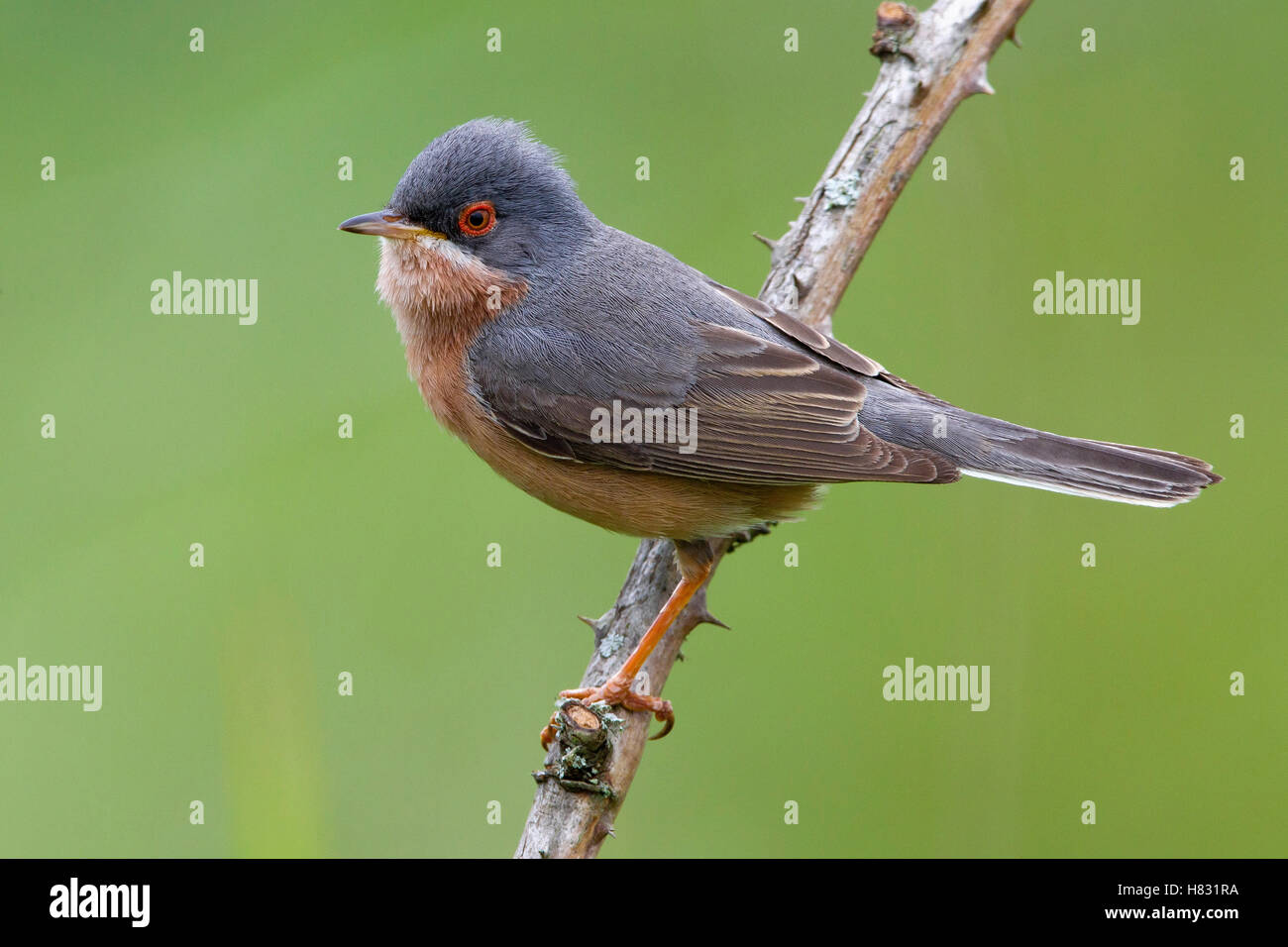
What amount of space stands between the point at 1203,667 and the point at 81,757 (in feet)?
17.5

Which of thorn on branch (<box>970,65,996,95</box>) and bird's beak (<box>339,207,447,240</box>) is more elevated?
thorn on branch (<box>970,65,996,95</box>)

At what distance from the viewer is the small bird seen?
4969 mm

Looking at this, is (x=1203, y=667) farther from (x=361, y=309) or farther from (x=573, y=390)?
(x=361, y=309)

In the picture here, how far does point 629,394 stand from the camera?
4996mm

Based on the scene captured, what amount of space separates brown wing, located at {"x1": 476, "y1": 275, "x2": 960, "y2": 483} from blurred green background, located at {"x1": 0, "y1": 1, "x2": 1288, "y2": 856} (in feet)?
3.55

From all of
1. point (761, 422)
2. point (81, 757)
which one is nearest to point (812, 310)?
point (761, 422)

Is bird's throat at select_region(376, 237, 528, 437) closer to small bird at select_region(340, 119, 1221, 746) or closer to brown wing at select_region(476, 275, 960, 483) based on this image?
small bird at select_region(340, 119, 1221, 746)

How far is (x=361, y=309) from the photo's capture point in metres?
6.58

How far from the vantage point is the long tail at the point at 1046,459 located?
496 cm

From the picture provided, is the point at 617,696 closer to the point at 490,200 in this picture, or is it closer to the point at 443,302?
the point at 443,302

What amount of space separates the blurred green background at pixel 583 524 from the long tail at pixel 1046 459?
0.99m

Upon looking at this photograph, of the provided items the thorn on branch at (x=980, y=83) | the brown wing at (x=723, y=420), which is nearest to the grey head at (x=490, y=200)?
the brown wing at (x=723, y=420)

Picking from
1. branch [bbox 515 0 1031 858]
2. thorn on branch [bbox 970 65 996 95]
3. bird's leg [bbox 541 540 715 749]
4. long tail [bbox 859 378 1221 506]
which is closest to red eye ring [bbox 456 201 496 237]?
branch [bbox 515 0 1031 858]

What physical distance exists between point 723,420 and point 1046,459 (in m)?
1.36
